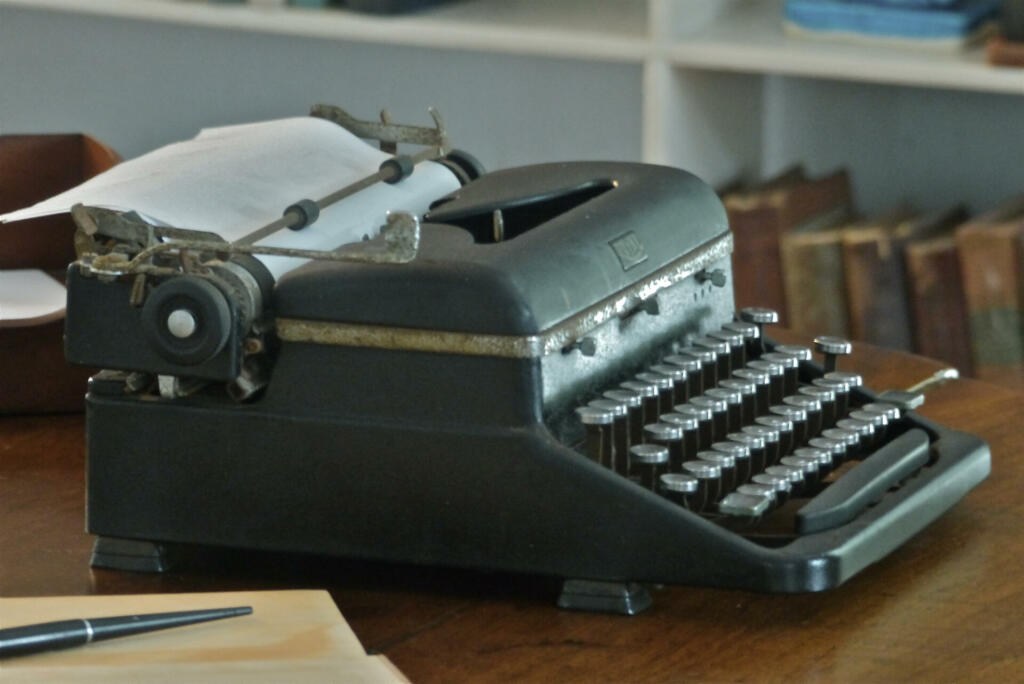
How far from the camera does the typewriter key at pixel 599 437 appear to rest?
1.06m

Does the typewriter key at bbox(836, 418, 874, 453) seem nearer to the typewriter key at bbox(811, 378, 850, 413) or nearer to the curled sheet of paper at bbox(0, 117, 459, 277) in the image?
the typewriter key at bbox(811, 378, 850, 413)

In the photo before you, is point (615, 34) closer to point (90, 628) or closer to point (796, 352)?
point (796, 352)

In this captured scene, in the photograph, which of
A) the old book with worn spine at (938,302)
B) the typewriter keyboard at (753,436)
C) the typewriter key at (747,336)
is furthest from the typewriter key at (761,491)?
the old book with worn spine at (938,302)

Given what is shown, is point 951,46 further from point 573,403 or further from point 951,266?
point 573,403

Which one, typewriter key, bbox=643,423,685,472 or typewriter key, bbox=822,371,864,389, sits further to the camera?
typewriter key, bbox=822,371,864,389

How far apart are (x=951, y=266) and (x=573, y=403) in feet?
4.91

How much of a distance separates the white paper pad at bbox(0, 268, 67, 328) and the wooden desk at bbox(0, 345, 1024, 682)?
180mm

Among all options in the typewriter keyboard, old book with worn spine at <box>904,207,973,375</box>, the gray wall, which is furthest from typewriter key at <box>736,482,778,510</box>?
the gray wall

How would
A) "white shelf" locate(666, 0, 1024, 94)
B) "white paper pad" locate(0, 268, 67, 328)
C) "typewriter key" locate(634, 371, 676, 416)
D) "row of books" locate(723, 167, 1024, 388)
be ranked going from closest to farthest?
1. "typewriter key" locate(634, 371, 676, 416)
2. "white paper pad" locate(0, 268, 67, 328)
3. "white shelf" locate(666, 0, 1024, 94)
4. "row of books" locate(723, 167, 1024, 388)

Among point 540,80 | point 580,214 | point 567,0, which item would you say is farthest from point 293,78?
point 580,214

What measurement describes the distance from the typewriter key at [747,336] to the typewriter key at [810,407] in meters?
0.07

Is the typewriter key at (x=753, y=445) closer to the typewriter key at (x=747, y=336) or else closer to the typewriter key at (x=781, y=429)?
the typewriter key at (x=781, y=429)

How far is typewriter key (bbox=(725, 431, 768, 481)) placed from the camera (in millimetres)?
1108

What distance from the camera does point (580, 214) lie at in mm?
1173
